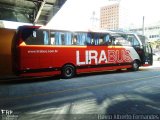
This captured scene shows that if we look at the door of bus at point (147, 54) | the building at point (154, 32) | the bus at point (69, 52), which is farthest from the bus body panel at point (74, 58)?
the building at point (154, 32)

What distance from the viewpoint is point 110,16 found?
3204 inches

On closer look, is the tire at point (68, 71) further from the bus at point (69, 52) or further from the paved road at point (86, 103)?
the paved road at point (86, 103)

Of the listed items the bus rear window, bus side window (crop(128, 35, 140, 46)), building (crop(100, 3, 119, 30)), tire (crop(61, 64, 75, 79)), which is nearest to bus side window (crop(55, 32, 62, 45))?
the bus rear window

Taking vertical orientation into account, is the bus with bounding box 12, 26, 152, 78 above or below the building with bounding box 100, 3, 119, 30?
below

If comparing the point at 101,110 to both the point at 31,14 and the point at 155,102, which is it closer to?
the point at 155,102

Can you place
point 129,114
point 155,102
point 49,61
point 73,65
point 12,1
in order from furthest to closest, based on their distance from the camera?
point 12,1 < point 73,65 < point 49,61 < point 155,102 < point 129,114

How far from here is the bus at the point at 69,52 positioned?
13328 millimetres

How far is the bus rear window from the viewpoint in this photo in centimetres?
1333

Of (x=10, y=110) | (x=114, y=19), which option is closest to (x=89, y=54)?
(x=10, y=110)

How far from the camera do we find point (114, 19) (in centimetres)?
7925

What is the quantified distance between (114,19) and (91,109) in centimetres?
7445

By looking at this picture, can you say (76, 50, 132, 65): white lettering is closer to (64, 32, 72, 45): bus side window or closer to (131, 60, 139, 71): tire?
(131, 60, 139, 71): tire

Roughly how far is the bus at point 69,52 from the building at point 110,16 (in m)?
61.0

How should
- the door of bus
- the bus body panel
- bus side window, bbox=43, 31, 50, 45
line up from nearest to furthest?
the bus body panel < bus side window, bbox=43, 31, 50, 45 < the door of bus
